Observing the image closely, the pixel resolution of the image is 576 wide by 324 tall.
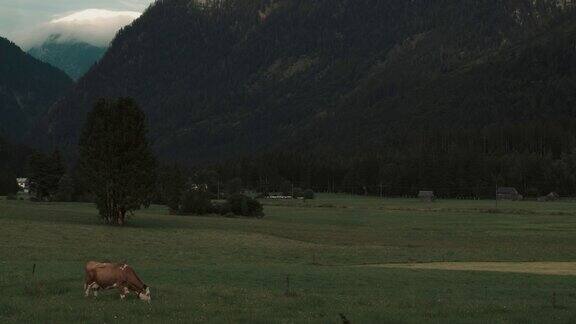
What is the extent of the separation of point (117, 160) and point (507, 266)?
169 ft

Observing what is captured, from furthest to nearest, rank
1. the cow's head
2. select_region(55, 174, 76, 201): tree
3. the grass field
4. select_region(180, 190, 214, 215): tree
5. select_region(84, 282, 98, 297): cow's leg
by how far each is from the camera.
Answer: select_region(55, 174, 76, 201): tree < select_region(180, 190, 214, 215): tree < select_region(84, 282, 98, 297): cow's leg < the cow's head < the grass field

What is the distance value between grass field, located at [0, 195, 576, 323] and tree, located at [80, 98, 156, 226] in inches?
154

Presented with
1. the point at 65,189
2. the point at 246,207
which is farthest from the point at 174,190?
the point at 65,189

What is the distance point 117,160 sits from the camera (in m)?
89.7

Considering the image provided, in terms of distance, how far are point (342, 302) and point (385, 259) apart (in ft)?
107

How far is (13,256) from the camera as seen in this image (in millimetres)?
50594

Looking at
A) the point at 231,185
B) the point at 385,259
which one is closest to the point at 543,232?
the point at 385,259

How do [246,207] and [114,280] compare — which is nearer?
[114,280]

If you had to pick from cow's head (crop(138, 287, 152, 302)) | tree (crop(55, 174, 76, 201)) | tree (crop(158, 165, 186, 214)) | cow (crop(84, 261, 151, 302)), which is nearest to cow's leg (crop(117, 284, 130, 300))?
cow (crop(84, 261, 151, 302))

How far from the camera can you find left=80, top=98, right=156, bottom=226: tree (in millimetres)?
88875

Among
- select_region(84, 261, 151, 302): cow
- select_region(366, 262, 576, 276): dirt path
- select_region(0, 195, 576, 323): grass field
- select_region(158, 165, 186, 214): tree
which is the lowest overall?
select_region(366, 262, 576, 276): dirt path

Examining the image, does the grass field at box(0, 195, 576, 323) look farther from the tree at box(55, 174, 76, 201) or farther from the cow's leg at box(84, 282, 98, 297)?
the tree at box(55, 174, 76, 201)

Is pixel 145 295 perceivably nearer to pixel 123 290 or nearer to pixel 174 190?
pixel 123 290

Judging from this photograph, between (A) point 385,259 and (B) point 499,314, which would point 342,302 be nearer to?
(B) point 499,314
